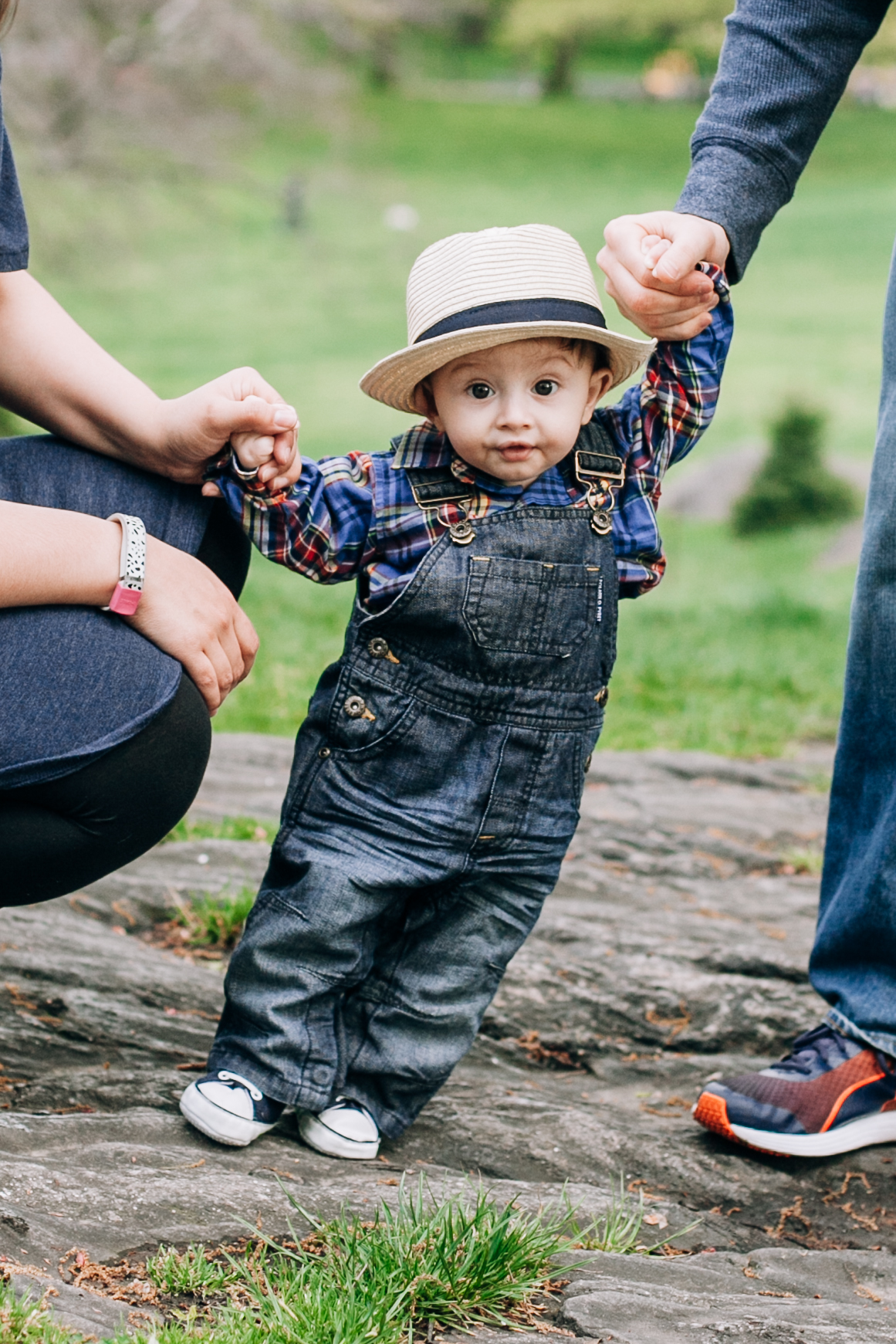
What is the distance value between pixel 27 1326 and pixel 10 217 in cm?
159

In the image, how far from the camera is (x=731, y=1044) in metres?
3.07

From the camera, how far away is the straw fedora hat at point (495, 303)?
2.12 meters

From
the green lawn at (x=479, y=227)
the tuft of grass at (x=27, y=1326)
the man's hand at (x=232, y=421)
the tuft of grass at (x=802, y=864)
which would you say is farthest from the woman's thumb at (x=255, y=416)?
the green lawn at (x=479, y=227)

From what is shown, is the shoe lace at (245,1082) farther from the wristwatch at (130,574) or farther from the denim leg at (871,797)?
the denim leg at (871,797)

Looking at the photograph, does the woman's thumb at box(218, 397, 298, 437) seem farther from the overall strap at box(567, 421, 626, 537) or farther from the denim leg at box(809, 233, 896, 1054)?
the denim leg at box(809, 233, 896, 1054)

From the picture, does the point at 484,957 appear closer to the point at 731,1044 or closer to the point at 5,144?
the point at 731,1044

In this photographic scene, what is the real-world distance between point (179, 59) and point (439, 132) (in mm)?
29126

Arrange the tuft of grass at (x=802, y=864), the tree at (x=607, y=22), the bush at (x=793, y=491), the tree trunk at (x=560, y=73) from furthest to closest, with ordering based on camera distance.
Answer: the tree trunk at (x=560, y=73), the tree at (x=607, y=22), the bush at (x=793, y=491), the tuft of grass at (x=802, y=864)

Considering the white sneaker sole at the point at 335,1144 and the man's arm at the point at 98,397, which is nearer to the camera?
the man's arm at the point at 98,397

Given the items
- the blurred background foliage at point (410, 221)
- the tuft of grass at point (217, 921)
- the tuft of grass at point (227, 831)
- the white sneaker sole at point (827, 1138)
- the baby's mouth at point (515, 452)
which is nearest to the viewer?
the baby's mouth at point (515, 452)

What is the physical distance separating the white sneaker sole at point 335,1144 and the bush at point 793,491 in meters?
11.7

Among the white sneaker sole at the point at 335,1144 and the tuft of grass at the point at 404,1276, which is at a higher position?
the tuft of grass at the point at 404,1276

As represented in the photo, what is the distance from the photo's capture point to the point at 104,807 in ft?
6.77

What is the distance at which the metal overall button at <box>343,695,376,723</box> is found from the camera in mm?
2277
